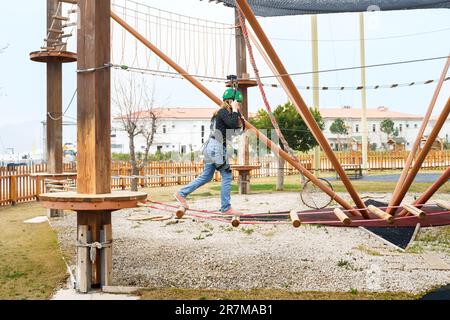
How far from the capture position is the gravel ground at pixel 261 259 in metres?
6.00

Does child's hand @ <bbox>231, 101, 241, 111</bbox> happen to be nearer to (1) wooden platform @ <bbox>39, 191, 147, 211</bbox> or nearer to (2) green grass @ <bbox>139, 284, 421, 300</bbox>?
(1) wooden platform @ <bbox>39, 191, 147, 211</bbox>

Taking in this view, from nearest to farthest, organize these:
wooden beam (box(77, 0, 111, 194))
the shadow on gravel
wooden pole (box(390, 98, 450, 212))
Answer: the shadow on gravel, wooden beam (box(77, 0, 111, 194)), wooden pole (box(390, 98, 450, 212))

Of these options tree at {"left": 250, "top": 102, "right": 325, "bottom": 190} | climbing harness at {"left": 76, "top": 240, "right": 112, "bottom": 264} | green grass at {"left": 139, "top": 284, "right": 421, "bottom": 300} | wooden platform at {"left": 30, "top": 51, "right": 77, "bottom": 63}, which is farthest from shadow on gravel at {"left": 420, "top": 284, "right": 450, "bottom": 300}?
tree at {"left": 250, "top": 102, "right": 325, "bottom": 190}

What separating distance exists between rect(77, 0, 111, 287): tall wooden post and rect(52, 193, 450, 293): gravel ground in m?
1.04

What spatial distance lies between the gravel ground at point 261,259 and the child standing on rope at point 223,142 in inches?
43.9

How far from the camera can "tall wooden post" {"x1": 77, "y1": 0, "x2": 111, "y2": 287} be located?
18.2ft

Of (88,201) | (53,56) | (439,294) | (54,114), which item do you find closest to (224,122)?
(88,201)

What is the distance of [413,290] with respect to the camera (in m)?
5.54

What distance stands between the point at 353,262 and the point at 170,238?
3.63m

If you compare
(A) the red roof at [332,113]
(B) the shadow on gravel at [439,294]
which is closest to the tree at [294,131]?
(B) the shadow on gravel at [439,294]

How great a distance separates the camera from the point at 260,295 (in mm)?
5395

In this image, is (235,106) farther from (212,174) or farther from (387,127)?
(387,127)

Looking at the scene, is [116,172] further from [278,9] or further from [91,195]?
[91,195]

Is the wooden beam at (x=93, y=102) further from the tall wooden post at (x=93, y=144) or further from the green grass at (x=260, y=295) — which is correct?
the green grass at (x=260, y=295)
